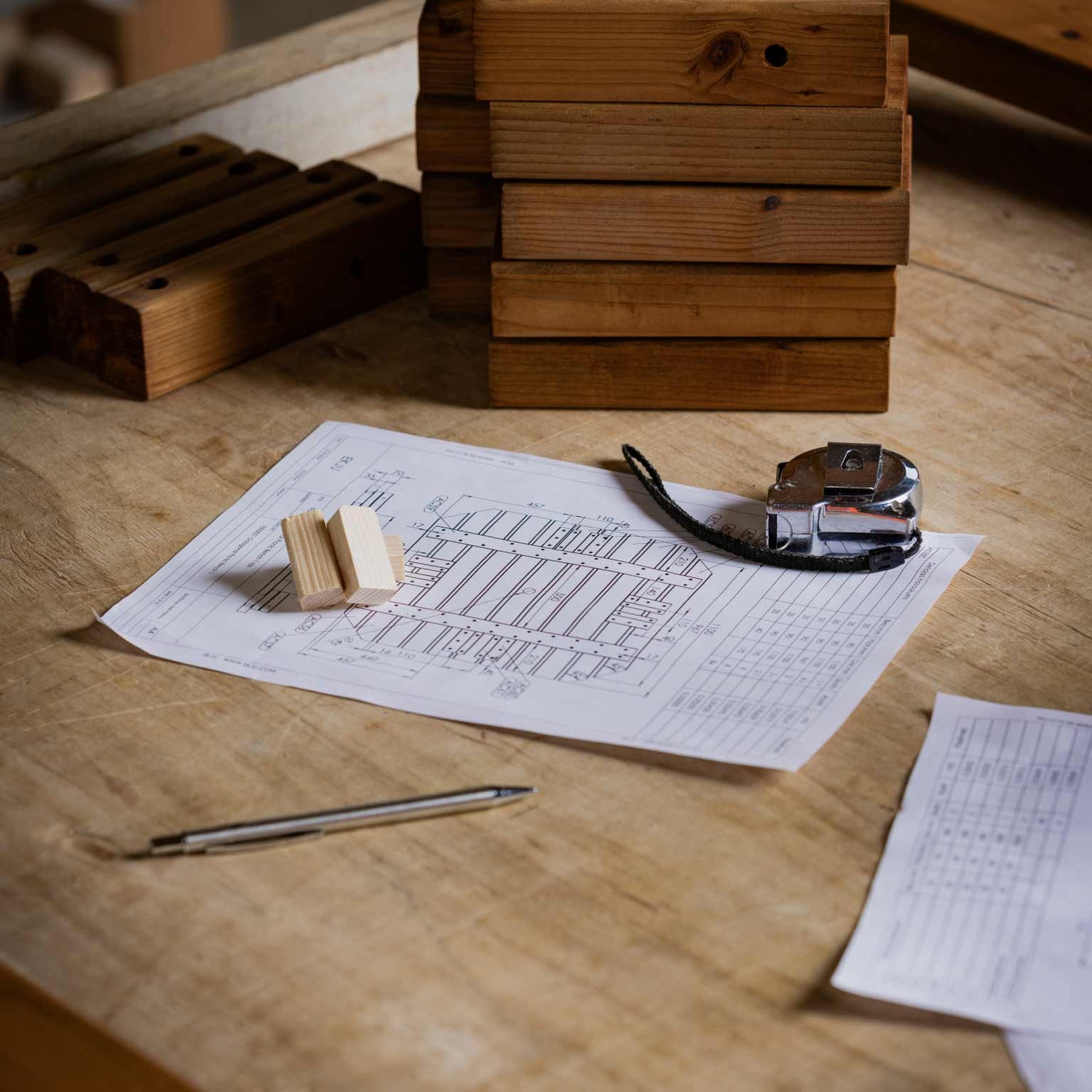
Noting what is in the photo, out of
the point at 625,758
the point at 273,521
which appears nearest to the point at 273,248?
the point at 273,521

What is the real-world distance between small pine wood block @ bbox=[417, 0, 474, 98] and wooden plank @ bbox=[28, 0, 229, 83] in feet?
7.77

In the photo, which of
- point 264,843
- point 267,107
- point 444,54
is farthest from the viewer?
point 267,107

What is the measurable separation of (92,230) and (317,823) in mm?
631

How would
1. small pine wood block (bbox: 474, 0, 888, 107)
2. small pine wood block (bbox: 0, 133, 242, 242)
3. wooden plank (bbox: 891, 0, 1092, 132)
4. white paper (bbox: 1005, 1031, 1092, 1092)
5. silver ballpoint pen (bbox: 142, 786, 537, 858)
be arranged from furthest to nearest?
wooden plank (bbox: 891, 0, 1092, 132) < small pine wood block (bbox: 0, 133, 242, 242) < small pine wood block (bbox: 474, 0, 888, 107) < silver ballpoint pen (bbox: 142, 786, 537, 858) < white paper (bbox: 1005, 1031, 1092, 1092)

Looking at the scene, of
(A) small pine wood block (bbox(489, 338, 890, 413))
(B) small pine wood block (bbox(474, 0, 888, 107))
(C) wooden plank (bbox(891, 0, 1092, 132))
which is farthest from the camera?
(C) wooden plank (bbox(891, 0, 1092, 132))

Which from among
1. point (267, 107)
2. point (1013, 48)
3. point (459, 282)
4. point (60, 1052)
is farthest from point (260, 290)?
point (1013, 48)

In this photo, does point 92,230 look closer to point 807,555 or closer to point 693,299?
point 693,299

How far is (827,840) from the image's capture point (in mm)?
727

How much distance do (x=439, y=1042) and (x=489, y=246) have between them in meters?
0.71

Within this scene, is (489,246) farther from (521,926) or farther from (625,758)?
(521,926)

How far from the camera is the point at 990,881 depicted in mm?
701

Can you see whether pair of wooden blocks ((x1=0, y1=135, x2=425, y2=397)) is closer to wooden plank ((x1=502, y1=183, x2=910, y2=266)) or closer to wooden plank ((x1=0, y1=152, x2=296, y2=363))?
wooden plank ((x1=0, y1=152, x2=296, y2=363))

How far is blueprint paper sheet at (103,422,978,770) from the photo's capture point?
806 mm

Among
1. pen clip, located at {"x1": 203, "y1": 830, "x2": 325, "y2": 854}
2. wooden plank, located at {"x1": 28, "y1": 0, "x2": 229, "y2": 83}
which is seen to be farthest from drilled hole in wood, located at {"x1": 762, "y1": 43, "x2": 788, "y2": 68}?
wooden plank, located at {"x1": 28, "y1": 0, "x2": 229, "y2": 83}
